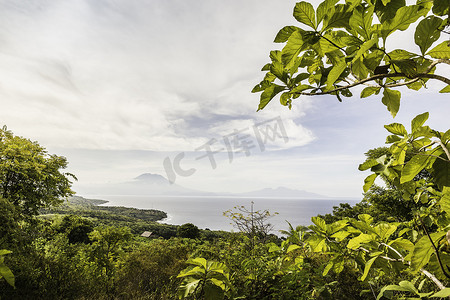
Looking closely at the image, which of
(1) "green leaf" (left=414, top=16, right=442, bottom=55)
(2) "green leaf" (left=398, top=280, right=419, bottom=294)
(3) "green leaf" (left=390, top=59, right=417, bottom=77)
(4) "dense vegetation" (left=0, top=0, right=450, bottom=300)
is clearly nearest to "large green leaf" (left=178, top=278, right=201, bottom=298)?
(4) "dense vegetation" (left=0, top=0, right=450, bottom=300)

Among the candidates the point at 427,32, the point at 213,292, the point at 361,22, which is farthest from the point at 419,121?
the point at 213,292

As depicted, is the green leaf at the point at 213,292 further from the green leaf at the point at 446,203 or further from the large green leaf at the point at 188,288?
the green leaf at the point at 446,203

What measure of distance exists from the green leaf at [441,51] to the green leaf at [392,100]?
133mm

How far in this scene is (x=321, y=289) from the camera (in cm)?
150

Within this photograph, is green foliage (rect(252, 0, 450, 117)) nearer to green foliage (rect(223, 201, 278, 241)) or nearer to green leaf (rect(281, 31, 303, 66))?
green leaf (rect(281, 31, 303, 66))

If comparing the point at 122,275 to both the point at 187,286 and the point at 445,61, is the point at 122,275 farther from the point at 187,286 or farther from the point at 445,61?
the point at 445,61

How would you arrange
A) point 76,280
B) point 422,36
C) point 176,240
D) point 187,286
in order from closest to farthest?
point 422,36 < point 187,286 < point 76,280 < point 176,240

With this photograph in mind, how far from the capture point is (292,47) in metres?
0.62

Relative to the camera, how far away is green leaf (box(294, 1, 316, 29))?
59 centimetres

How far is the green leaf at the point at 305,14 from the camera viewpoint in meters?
0.59

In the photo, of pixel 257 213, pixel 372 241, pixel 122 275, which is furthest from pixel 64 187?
pixel 372 241

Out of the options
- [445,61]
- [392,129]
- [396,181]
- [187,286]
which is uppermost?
[445,61]

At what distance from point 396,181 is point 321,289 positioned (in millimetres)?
1070

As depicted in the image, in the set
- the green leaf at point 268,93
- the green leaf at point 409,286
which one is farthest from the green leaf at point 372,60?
the green leaf at point 409,286
